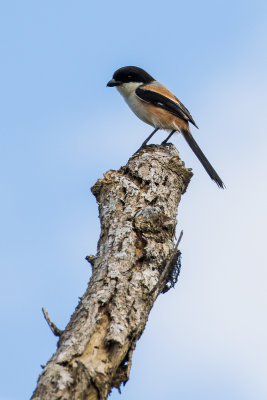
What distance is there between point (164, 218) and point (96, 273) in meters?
0.80

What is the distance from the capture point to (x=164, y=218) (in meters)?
4.30

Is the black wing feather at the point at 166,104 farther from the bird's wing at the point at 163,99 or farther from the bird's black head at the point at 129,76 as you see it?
the bird's black head at the point at 129,76

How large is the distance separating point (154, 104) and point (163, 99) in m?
0.14

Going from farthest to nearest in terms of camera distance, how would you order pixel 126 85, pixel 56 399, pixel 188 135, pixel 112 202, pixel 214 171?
1. pixel 126 85
2. pixel 188 135
3. pixel 214 171
4. pixel 112 202
5. pixel 56 399

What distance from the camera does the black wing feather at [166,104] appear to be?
7.88m

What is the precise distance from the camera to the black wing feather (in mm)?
7875

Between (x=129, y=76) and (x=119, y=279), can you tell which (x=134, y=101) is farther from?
(x=119, y=279)

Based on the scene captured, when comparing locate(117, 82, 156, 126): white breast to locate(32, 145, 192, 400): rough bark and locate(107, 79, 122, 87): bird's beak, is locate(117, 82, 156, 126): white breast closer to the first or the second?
locate(107, 79, 122, 87): bird's beak

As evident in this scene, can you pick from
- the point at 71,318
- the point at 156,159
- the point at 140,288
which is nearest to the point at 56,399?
the point at 71,318

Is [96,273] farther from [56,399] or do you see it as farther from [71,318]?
[56,399]

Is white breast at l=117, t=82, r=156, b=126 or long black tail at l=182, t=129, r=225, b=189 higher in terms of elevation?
white breast at l=117, t=82, r=156, b=126

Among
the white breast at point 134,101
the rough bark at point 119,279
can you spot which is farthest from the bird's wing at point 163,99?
the rough bark at point 119,279

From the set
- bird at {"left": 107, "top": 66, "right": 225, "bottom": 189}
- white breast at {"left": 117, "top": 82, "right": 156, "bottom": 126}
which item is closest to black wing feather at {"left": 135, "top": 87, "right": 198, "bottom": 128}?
bird at {"left": 107, "top": 66, "right": 225, "bottom": 189}

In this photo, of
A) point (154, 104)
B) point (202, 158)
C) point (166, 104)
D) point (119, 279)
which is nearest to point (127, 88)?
point (154, 104)
